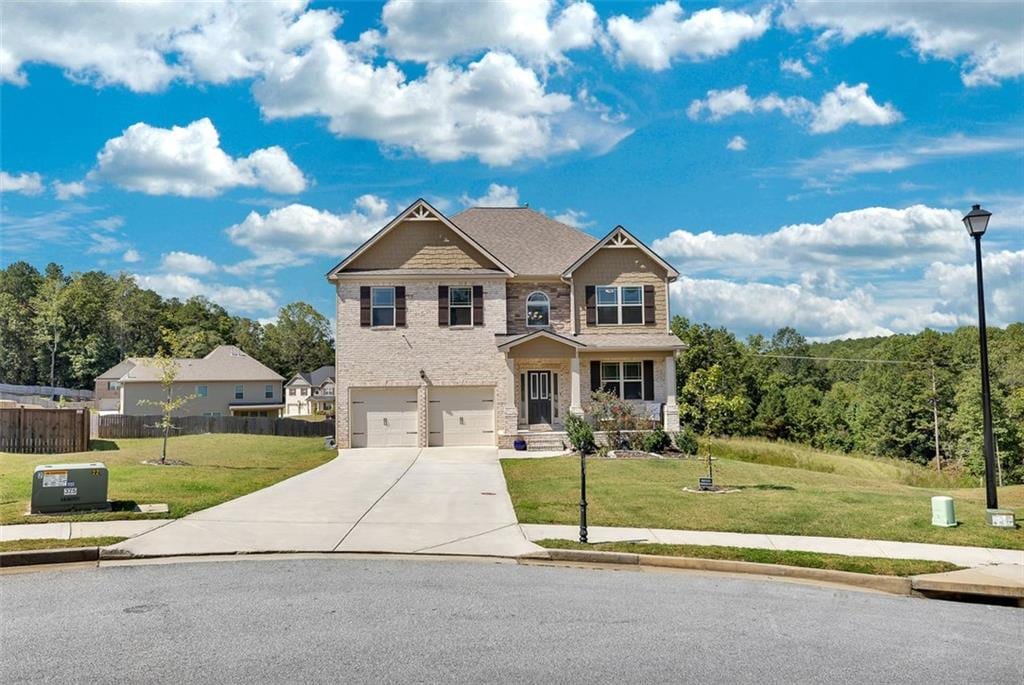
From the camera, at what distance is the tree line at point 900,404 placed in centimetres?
4728

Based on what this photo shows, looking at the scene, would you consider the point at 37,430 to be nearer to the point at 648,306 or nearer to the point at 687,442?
the point at 687,442

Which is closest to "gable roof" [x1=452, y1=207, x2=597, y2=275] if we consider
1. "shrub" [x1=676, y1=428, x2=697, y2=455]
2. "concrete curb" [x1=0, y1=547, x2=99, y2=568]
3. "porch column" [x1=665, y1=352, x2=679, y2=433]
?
"porch column" [x1=665, y1=352, x2=679, y2=433]

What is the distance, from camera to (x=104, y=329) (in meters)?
95.1

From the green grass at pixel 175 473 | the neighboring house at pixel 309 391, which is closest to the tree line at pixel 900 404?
the green grass at pixel 175 473

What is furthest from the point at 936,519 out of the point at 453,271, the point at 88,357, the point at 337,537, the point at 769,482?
the point at 88,357

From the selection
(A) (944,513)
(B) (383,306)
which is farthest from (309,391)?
(A) (944,513)

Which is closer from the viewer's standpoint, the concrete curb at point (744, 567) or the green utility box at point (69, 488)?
the concrete curb at point (744, 567)

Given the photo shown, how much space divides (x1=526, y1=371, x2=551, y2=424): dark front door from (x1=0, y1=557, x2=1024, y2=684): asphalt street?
64.0 feet

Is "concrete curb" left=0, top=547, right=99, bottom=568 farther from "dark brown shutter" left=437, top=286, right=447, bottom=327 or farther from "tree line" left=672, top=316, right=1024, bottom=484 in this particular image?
"tree line" left=672, top=316, right=1024, bottom=484

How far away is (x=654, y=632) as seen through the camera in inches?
270

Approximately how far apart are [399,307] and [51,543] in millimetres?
18560

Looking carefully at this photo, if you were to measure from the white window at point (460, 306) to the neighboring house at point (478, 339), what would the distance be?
39mm

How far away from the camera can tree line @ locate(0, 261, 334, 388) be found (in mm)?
85938

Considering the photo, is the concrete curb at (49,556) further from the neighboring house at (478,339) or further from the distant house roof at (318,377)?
the distant house roof at (318,377)
